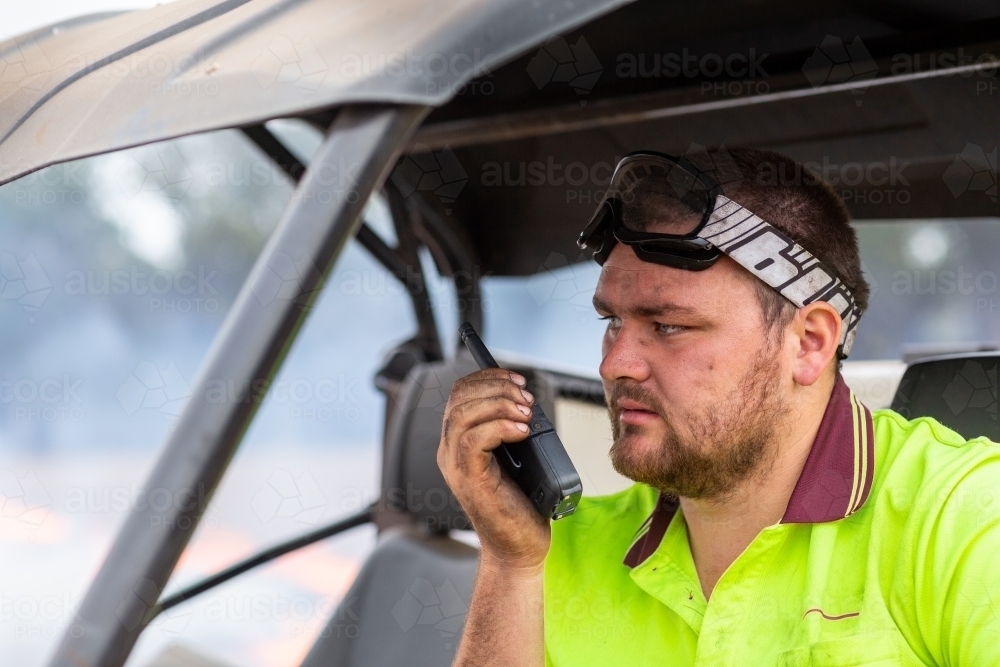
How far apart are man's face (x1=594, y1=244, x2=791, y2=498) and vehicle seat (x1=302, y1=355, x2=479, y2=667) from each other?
69 centimetres

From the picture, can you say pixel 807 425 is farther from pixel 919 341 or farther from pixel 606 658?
pixel 919 341

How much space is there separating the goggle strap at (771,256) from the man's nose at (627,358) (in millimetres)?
174

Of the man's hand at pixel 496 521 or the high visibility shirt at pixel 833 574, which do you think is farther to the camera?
the man's hand at pixel 496 521

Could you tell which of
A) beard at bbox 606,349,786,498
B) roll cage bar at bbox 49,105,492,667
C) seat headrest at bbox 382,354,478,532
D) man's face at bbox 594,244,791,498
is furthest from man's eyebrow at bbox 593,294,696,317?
seat headrest at bbox 382,354,478,532

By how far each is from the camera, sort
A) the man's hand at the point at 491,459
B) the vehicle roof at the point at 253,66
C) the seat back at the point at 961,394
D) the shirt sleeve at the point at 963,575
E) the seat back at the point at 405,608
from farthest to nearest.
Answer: the seat back at the point at 405,608
the seat back at the point at 961,394
the man's hand at the point at 491,459
the shirt sleeve at the point at 963,575
the vehicle roof at the point at 253,66

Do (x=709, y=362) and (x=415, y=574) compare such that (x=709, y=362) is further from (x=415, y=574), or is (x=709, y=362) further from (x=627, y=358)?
(x=415, y=574)

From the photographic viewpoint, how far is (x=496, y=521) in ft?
4.61

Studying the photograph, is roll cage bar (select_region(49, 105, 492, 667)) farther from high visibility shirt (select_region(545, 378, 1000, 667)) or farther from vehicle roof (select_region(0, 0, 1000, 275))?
high visibility shirt (select_region(545, 378, 1000, 667))

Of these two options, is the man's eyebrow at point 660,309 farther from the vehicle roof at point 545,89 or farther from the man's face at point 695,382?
the vehicle roof at point 545,89

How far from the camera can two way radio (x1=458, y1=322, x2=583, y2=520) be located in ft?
4.31

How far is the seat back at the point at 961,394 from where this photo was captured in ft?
5.28

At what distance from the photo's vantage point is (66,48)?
1419 mm

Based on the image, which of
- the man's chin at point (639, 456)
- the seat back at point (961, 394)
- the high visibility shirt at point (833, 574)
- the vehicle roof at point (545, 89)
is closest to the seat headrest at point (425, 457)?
the high visibility shirt at point (833, 574)

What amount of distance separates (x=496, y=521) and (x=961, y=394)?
82 cm
